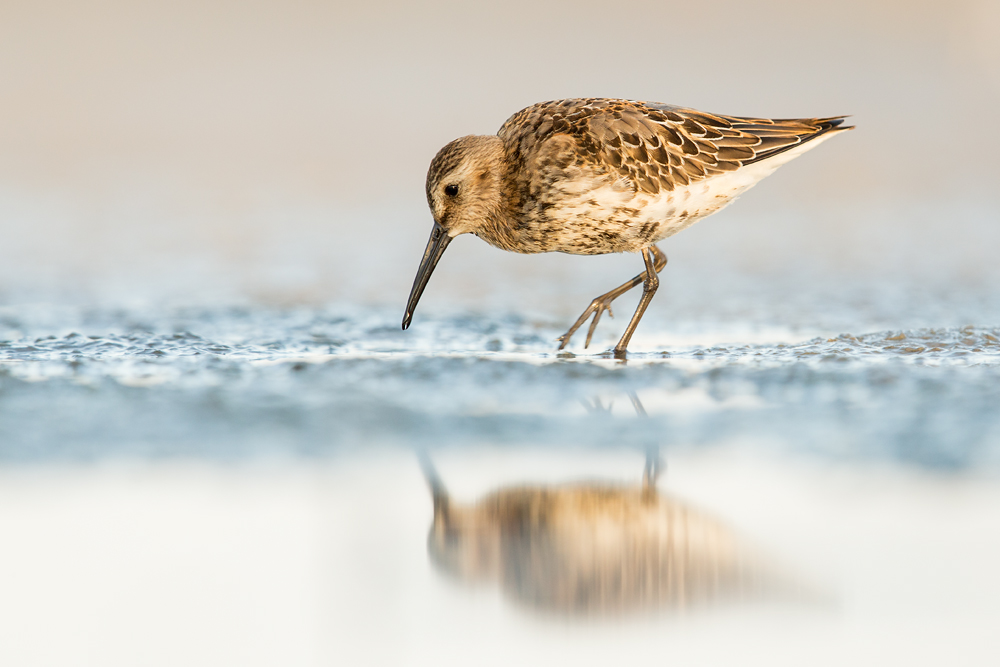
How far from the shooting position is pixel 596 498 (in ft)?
10.2

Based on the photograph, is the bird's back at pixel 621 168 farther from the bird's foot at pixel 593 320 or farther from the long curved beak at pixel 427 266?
the long curved beak at pixel 427 266

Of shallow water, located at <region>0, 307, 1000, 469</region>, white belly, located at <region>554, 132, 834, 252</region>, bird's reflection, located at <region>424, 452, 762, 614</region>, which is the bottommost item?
bird's reflection, located at <region>424, 452, 762, 614</region>

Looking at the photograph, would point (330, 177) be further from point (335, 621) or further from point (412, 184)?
point (335, 621)

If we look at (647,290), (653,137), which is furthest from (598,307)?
(653,137)

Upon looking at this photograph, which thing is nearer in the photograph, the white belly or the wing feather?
the white belly

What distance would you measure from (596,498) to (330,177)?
8689 mm

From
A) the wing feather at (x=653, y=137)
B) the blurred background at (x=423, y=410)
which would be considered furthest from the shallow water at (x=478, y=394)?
the wing feather at (x=653, y=137)

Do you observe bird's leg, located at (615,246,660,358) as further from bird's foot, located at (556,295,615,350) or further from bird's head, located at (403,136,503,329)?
bird's head, located at (403,136,503,329)

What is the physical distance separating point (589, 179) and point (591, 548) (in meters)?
3.08

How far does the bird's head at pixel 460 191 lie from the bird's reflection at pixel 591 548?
2.68m

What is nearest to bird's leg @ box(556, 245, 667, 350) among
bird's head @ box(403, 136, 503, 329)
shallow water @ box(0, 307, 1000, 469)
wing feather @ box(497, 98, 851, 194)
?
shallow water @ box(0, 307, 1000, 469)

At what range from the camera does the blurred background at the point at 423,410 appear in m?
2.40

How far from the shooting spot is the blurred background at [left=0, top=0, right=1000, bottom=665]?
2398 mm

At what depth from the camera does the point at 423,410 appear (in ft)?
13.0
